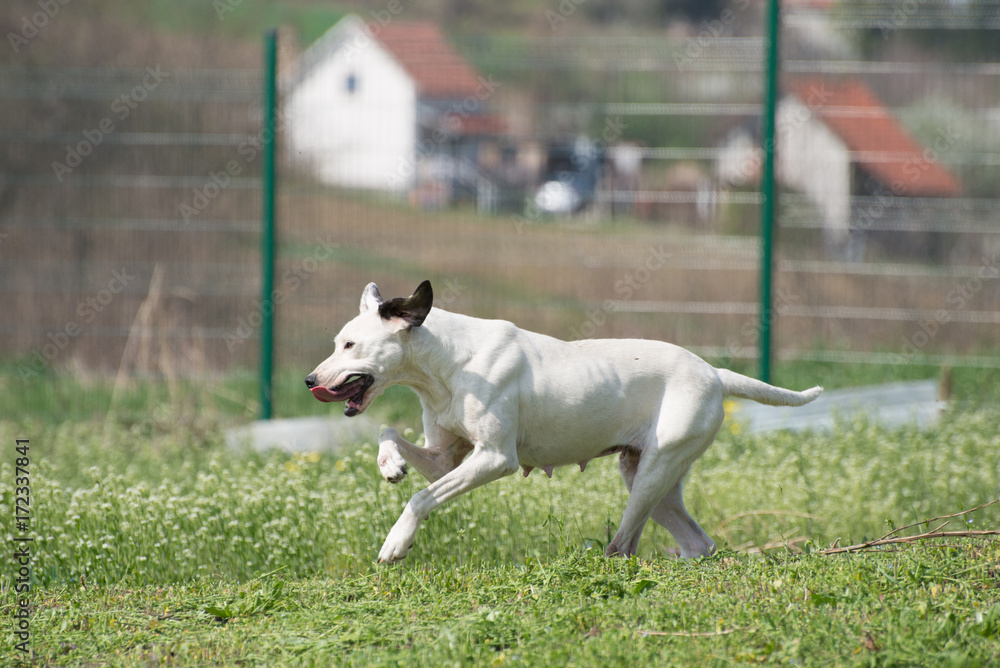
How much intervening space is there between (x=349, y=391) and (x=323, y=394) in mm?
115

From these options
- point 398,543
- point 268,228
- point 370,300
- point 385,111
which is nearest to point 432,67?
point 385,111

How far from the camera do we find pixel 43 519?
5762 millimetres

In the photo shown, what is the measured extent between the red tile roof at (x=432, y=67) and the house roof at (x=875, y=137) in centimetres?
289

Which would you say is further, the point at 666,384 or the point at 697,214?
the point at 697,214

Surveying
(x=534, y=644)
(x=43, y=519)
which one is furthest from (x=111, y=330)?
Result: (x=534, y=644)

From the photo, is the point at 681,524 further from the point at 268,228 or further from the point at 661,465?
the point at 268,228

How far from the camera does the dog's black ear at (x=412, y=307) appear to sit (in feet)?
14.9

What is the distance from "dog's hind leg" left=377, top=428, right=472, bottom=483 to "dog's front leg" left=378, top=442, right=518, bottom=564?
6.1 inches

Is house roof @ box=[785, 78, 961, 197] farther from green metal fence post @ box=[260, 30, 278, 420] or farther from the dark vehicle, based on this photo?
green metal fence post @ box=[260, 30, 278, 420]

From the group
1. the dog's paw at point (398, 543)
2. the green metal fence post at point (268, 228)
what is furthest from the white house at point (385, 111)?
the dog's paw at point (398, 543)

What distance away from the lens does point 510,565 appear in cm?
504

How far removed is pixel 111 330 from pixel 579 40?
490cm

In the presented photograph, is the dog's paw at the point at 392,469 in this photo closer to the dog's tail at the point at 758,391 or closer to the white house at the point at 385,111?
the dog's tail at the point at 758,391

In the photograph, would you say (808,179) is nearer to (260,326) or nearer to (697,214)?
(697,214)
